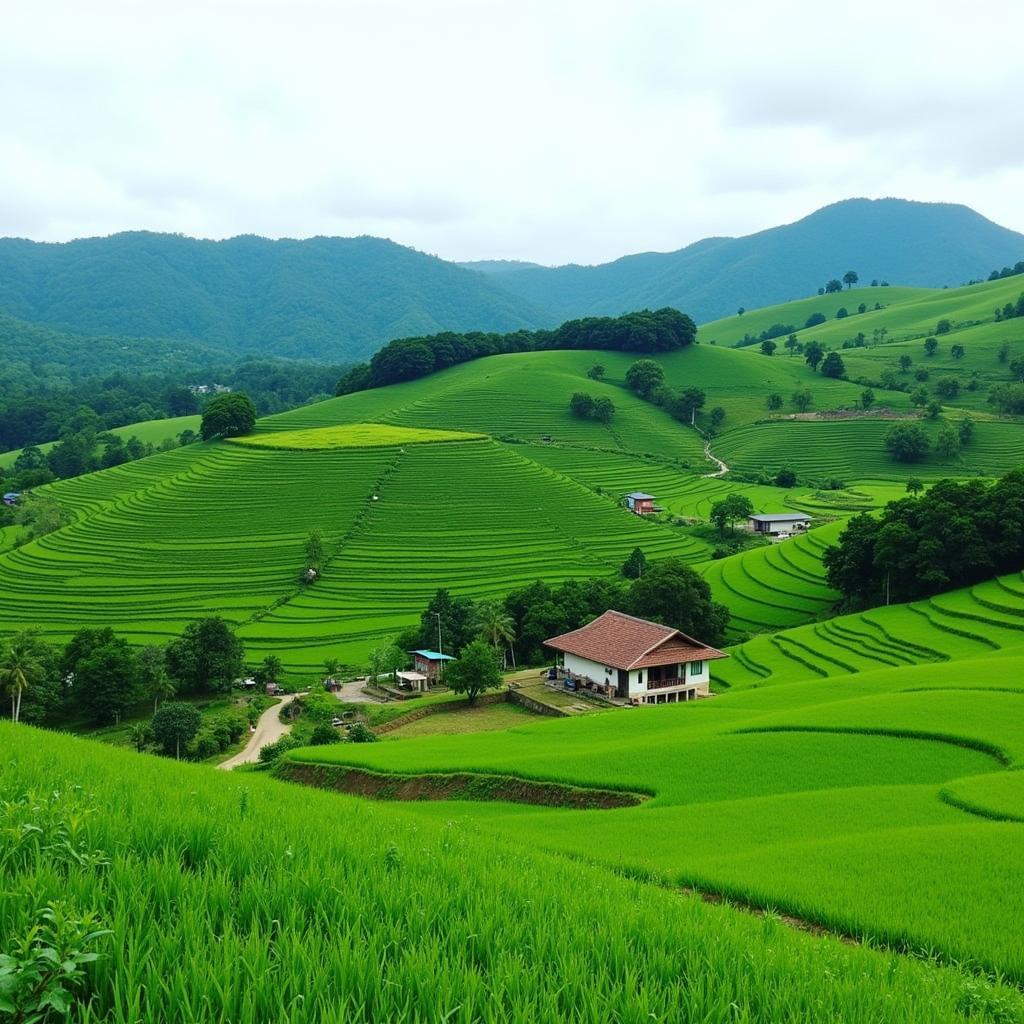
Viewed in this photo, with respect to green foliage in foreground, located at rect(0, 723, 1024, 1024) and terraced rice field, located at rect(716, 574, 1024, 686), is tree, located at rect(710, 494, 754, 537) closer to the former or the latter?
terraced rice field, located at rect(716, 574, 1024, 686)

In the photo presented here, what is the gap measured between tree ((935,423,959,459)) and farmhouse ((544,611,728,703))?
63.0m

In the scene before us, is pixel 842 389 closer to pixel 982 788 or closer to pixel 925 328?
pixel 925 328

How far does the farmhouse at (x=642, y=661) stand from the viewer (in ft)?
114

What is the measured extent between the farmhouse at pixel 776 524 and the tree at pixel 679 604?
27.4 metres

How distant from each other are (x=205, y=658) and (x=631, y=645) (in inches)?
802

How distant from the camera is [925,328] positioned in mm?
149000

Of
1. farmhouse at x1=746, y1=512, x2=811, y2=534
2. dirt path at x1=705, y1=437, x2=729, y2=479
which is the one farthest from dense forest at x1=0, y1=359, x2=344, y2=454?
farmhouse at x1=746, y1=512, x2=811, y2=534

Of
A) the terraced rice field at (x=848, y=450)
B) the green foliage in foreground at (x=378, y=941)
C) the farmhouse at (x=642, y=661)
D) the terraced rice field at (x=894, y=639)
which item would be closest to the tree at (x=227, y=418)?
the terraced rice field at (x=848, y=450)

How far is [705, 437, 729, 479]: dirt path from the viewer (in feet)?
299

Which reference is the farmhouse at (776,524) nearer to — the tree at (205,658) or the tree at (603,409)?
the tree at (603,409)

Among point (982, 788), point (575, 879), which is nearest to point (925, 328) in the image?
point (982, 788)

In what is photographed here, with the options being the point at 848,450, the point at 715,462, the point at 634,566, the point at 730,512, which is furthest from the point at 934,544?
the point at 715,462

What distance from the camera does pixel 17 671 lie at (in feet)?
108

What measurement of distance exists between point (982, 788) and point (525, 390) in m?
90.8
